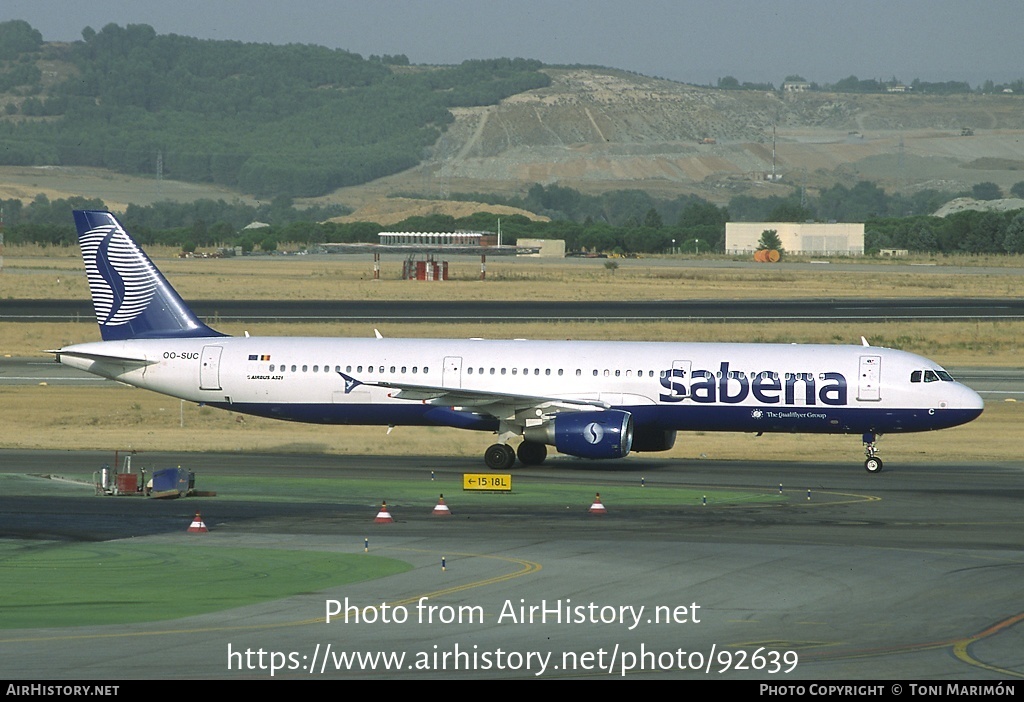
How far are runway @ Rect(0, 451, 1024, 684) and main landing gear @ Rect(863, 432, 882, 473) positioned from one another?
2.90ft

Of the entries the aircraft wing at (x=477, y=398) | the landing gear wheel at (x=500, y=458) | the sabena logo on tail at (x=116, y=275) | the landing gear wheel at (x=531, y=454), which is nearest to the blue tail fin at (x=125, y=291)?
the sabena logo on tail at (x=116, y=275)

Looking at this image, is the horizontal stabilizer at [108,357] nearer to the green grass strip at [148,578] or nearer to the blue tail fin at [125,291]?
the blue tail fin at [125,291]

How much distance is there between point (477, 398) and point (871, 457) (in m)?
11.6

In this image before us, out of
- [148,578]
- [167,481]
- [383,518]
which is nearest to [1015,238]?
[167,481]

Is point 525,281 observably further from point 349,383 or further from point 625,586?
point 625,586

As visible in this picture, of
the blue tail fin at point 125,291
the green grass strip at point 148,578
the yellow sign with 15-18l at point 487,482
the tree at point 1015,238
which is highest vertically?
the tree at point 1015,238

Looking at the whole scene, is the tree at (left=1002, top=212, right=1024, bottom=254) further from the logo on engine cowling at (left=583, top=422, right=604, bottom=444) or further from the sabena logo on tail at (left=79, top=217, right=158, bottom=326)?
the sabena logo on tail at (left=79, top=217, right=158, bottom=326)

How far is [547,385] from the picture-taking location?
43.2 metres

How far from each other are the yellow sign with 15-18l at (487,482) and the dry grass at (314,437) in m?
9.53

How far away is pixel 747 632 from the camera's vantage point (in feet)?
69.7

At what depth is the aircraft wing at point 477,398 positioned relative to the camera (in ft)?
137

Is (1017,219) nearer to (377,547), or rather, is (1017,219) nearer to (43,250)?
(43,250)

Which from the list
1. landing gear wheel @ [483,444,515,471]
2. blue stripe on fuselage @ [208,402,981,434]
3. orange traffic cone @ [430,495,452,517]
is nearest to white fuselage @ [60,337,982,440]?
blue stripe on fuselage @ [208,402,981,434]

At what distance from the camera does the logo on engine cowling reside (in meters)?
40.6
